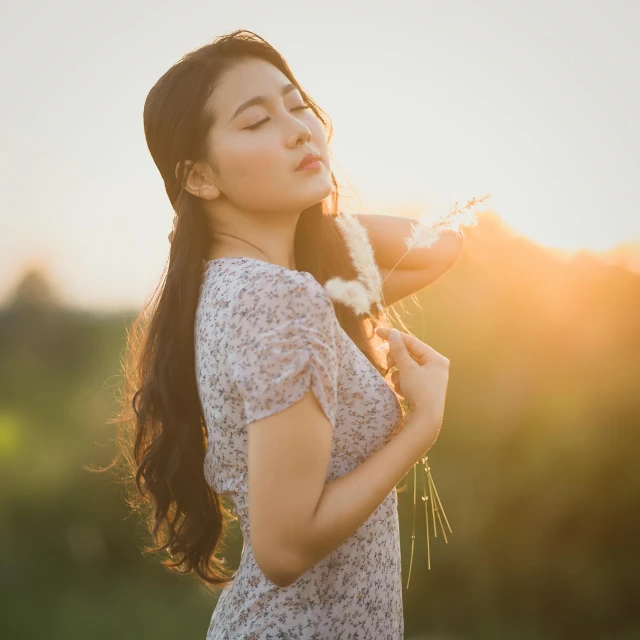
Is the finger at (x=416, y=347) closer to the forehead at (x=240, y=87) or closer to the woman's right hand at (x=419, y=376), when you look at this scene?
the woman's right hand at (x=419, y=376)

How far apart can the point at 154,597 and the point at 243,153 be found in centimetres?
434

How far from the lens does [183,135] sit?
5.76 ft

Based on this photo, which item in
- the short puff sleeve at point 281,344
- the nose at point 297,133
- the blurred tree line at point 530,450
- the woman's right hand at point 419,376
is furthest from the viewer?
the blurred tree line at point 530,450

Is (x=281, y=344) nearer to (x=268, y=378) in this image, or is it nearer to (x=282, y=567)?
(x=268, y=378)

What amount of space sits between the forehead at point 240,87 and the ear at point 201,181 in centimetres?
15

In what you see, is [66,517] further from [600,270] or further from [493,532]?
[600,270]

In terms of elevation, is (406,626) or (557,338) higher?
(557,338)

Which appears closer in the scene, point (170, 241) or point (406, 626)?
point (170, 241)

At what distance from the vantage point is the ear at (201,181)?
1767mm

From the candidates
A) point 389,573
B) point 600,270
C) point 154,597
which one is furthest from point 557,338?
point 154,597

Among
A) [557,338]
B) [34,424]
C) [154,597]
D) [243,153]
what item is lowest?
[154,597]

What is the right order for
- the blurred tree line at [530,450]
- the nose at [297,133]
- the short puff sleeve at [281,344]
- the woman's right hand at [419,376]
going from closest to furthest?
the short puff sleeve at [281,344] < the woman's right hand at [419,376] < the nose at [297,133] < the blurred tree line at [530,450]

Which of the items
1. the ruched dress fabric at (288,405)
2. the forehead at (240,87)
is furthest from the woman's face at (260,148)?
the ruched dress fabric at (288,405)

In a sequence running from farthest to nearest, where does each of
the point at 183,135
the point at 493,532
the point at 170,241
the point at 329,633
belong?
1. the point at 493,532
2. the point at 170,241
3. the point at 183,135
4. the point at 329,633
